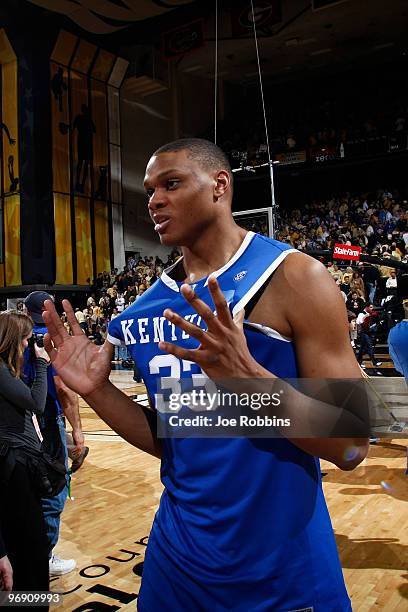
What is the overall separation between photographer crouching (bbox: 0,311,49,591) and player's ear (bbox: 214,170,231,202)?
151 centimetres

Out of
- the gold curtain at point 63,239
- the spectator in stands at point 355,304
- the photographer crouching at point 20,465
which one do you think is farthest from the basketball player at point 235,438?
the gold curtain at point 63,239

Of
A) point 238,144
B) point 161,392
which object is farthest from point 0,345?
point 238,144

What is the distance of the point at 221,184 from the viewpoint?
4.22 ft

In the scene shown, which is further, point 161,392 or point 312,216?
point 312,216

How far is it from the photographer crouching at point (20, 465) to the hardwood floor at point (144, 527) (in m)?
0.78

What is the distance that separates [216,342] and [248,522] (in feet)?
1.37

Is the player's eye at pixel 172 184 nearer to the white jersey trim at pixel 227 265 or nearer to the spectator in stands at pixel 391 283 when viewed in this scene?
the white jersey trim at pixel 227 265

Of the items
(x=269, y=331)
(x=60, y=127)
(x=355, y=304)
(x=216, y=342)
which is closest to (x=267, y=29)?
(x=60, y=127)

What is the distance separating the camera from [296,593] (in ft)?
3.59

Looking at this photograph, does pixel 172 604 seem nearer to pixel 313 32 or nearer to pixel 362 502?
pixel 362 502

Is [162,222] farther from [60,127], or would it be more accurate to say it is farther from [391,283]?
[60,127]

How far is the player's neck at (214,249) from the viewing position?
50.8 inches

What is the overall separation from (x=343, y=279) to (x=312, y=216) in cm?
805

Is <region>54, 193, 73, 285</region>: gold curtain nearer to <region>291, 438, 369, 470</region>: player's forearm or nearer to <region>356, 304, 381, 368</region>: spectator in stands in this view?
<region>356, 304, 381, 368</region>: spectator in stands
